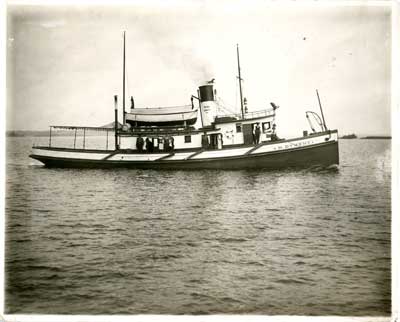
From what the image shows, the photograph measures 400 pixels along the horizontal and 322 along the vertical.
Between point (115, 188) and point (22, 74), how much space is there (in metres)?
0.89

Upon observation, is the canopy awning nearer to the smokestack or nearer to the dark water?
the smokestack

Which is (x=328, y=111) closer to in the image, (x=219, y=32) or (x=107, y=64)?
(x=219, y=32)

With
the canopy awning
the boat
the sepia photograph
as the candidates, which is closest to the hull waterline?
the boat

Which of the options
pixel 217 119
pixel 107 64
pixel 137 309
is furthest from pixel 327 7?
pixel 137 309

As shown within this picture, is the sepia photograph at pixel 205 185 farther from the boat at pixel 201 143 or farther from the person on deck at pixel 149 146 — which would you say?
the person on deck at pixel 149 146

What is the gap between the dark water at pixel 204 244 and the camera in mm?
2342

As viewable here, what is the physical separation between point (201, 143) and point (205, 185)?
32 centimetres

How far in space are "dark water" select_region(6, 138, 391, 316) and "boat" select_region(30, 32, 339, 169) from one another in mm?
167

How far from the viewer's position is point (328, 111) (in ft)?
8.21

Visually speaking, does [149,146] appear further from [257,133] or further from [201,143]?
[257,133]

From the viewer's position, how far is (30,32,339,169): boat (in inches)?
101

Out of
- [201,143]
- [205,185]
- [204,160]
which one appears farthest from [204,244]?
[201,143]

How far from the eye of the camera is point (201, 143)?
278cm

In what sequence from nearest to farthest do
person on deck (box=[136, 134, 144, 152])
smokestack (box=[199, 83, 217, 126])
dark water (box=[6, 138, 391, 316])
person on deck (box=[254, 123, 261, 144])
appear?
1. dark water (box=[6, 138, 391, 316])
2. smokestack (box=[199, 83, 217, 126])
3. person on deck (box=[254, 123, 261, 144])
4. person on deck (box=[136, 134, 144, 152])
